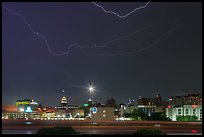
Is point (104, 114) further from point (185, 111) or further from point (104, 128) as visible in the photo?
point (185, 111)

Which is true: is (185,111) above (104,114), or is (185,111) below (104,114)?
above

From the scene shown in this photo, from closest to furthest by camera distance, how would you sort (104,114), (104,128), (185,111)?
1. (104,128)
2. (104,114)
3. (185,111)

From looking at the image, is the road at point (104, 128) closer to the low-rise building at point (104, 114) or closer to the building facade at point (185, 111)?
the low-rise building at point (104, 114)

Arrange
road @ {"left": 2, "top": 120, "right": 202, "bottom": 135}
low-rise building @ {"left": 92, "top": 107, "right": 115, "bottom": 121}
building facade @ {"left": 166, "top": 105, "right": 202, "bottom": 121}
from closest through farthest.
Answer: road @ {"left": 2, "top": 120, "right": 202, "bottom": 135}, low-rise building @ {"left": 92, "top": 107, "right": 115, "bottom": 121}, building facade @ {"left": 166, "top": 105, "right": 202, "bottom": 121}

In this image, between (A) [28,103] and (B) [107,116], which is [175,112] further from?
(A) [28,103]

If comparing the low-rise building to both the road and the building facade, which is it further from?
the building facade

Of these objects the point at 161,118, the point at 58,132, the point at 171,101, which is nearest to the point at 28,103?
the point at 171,101

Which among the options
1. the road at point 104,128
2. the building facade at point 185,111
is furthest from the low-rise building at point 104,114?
the building facade at point 185,111

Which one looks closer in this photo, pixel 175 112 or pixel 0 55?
pixel 0 55

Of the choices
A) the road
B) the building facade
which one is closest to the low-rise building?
the road

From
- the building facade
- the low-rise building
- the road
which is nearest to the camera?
the road

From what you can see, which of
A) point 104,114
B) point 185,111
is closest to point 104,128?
point 104,114
